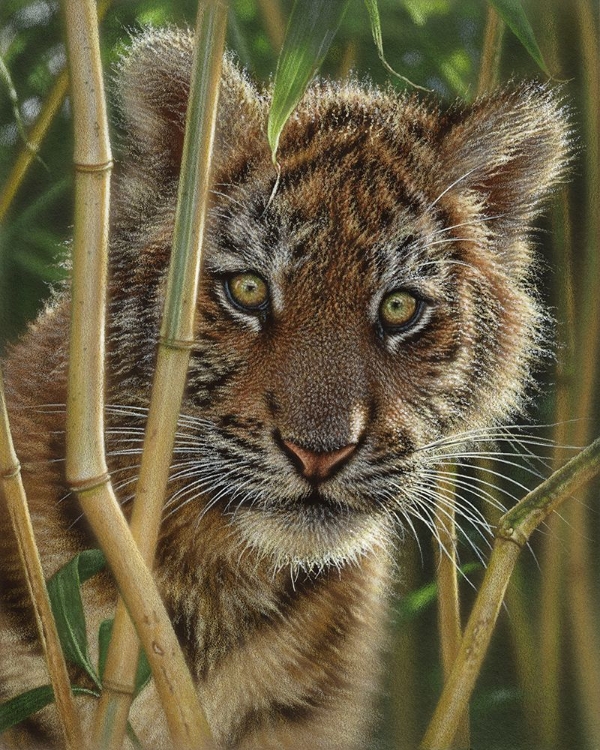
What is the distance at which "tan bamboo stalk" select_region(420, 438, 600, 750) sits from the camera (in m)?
1.12

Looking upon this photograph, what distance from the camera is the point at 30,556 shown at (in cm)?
100

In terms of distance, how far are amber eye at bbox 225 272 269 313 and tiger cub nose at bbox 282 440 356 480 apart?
17 cm

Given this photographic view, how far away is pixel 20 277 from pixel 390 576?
599 mm

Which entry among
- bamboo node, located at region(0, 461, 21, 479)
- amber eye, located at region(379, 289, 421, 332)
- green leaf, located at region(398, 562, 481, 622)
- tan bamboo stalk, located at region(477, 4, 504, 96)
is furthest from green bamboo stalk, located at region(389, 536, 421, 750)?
tan bamboo stalk, located at region(477, 4, 504, 96)

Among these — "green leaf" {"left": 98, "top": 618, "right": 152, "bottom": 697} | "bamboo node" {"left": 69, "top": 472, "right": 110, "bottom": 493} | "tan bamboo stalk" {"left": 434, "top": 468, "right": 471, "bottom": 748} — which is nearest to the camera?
"bamboo node" {"left": 69, "top": 472, "right": 110, "bottom": 493}

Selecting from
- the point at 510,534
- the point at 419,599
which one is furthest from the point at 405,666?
the point at 510,534

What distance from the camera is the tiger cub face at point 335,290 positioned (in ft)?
3.52

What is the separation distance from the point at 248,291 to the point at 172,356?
17 cm

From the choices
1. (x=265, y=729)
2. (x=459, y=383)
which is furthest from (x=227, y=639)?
(x=459, y=383)

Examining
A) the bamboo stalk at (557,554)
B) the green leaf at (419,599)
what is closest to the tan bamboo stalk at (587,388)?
the bamboo stalk at (557,554)

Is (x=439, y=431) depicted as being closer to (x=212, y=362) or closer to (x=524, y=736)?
(x=212, y=362)

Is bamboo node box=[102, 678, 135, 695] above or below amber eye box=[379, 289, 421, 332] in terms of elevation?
below

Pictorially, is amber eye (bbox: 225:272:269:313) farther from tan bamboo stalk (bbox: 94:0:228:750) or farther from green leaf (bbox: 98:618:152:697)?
green leaf (bbox: 98:618:152:697)

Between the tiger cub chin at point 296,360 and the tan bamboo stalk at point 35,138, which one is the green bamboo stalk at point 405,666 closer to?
the tiger cub chin at point 296,360
